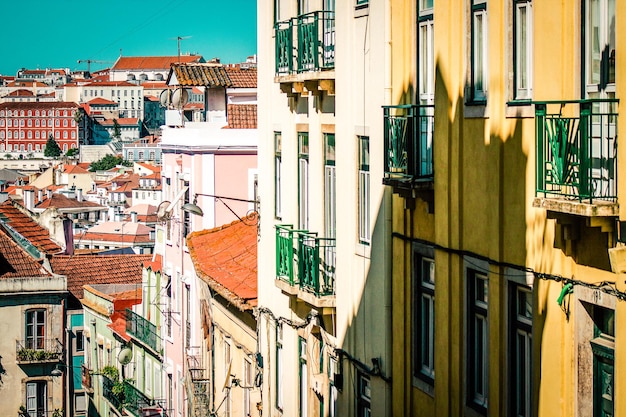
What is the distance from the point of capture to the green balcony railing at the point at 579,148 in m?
9.60

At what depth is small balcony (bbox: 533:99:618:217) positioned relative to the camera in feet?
31.4

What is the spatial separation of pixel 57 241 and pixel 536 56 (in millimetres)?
53679

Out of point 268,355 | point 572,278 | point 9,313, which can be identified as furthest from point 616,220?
point 9,313

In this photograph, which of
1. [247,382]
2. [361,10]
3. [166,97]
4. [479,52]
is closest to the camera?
[479,52]

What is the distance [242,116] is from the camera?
31969 millimetres

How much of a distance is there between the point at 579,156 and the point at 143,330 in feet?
106

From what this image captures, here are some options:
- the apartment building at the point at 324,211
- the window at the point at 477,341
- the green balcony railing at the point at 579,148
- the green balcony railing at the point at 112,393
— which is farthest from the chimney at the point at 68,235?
the green balcony railing at the point at 579,148

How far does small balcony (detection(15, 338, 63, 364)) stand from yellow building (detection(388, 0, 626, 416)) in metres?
37.7

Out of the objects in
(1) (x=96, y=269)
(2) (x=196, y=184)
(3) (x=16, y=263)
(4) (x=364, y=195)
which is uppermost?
(4) (x=364, y=195)

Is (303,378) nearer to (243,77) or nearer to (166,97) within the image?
(243,77)

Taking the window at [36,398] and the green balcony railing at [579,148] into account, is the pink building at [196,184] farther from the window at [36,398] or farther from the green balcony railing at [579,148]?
the green balcony railing at [579,148]

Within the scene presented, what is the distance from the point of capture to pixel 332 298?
17.1 m

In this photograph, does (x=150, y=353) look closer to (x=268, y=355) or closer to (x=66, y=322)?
(x=66, y=322)

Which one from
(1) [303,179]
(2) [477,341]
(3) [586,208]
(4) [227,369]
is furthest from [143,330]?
(3) [586,208]
